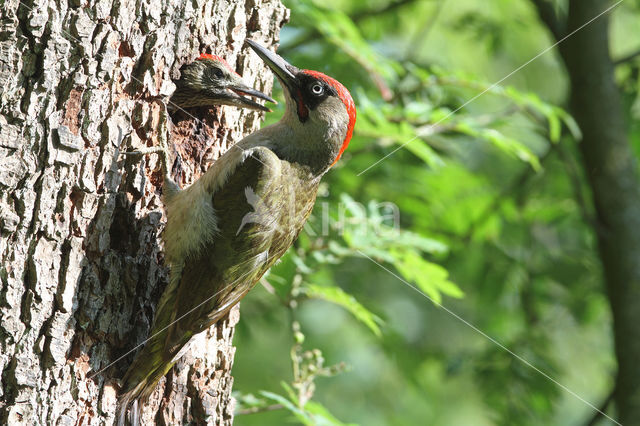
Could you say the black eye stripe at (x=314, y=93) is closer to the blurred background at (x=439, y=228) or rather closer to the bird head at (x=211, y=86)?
the bird head at (x=211, y=86)

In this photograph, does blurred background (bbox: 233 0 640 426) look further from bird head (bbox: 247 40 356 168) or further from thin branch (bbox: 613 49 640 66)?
bird head (bbox: 247 40 356 168)

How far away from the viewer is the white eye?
282 centimetres

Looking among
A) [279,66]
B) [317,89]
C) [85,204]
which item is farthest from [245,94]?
[85,204]

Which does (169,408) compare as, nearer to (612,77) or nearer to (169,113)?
(169,113)

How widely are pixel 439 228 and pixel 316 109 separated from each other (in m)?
2.75

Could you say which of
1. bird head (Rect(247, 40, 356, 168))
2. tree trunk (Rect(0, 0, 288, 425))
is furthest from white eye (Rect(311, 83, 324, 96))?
Result: tree trunk (Rect(0, 0, 288, 425))

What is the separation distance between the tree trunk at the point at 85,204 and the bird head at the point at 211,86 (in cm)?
6

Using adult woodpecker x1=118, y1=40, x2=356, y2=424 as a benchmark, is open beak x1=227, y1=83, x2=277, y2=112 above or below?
above

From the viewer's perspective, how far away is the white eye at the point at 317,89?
282 cm

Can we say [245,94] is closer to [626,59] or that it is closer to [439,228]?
[439,228]

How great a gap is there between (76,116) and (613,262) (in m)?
4.28

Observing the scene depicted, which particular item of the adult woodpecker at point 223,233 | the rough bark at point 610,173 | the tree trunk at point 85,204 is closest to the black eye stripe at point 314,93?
the adult woodpecker at point 223,233

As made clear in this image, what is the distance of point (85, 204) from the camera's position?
7.22ft

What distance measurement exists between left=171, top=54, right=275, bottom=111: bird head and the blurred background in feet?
2.81
